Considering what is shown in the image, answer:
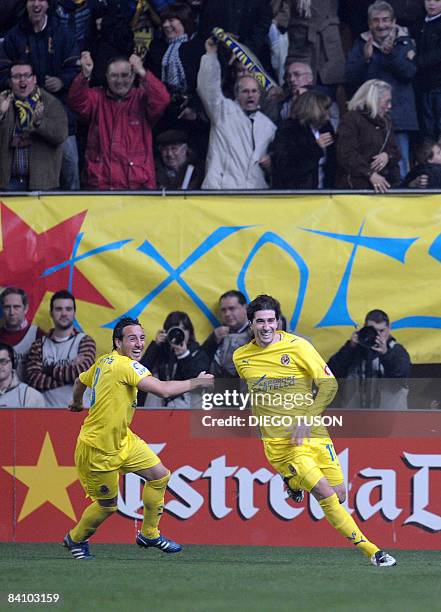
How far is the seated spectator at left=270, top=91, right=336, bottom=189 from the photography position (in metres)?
11.5

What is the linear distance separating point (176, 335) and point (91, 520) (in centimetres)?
251

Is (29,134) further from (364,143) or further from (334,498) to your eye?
(334,498)

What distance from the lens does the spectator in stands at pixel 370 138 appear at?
37.4 ft

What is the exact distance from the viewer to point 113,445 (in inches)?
357

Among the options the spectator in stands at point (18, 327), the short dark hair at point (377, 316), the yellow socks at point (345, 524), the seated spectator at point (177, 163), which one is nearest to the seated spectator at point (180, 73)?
the seated spectator at point (177, 163)

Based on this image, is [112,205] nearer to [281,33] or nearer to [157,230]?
[157,230]

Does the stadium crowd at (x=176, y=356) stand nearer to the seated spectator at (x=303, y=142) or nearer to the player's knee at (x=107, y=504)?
the seated spectator at (x=303, y=142)

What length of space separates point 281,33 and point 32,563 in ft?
20.2

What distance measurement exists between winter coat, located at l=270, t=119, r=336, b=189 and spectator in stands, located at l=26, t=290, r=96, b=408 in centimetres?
242

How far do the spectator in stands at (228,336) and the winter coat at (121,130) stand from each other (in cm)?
154

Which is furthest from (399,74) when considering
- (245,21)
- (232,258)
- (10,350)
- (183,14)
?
(10,350)

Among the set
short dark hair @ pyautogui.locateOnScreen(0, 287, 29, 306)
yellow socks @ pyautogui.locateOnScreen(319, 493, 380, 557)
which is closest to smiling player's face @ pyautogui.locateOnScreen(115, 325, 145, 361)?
yellow socks @ pyautogui.locateOnScreen(319, 493, 380, 557)

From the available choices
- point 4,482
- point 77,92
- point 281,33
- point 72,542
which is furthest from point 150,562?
point 281,33

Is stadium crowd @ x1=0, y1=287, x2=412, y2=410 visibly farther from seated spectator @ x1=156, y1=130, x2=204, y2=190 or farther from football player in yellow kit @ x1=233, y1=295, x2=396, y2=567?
football player in yellow kit @ x1=233, y1=295, x2=396, y2=567
